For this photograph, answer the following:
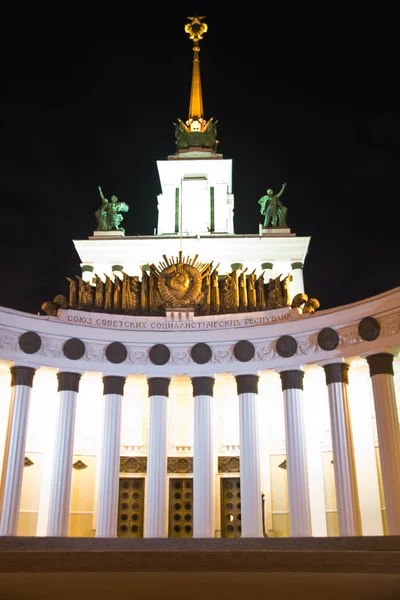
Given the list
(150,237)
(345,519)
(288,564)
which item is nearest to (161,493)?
(345,519)

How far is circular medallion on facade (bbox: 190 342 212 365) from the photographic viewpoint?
2614cm

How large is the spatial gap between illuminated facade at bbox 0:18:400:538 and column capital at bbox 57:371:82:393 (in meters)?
0.04

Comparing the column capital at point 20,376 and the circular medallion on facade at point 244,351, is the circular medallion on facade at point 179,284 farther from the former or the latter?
the column capital at point 20,376

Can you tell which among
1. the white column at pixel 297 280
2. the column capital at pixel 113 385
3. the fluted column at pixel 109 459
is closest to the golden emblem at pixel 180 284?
the column capital at pixel 113 385

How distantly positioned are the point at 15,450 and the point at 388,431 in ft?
42.4

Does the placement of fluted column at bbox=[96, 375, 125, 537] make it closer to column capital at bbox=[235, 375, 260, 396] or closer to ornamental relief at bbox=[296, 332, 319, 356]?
column capital at bbox=[235, 375, 260, 396]

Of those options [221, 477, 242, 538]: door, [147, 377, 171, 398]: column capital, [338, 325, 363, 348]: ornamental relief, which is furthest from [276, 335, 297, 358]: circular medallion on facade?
[221, 477, 242, 538]: door

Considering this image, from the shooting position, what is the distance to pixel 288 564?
48.2ft

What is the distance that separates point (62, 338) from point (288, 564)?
45.6ft

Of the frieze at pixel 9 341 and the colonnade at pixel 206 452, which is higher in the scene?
the frieze at pixel 9 341

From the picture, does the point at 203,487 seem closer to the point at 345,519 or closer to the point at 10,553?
the point at 345,519

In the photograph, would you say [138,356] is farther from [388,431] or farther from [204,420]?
[388,431]

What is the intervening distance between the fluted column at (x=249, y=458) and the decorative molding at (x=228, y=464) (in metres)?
2.37

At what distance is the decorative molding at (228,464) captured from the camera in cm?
2650
